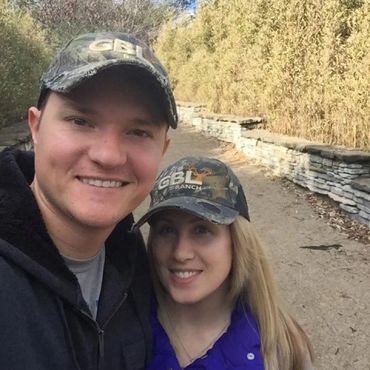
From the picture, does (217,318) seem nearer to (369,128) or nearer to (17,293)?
(17,293)

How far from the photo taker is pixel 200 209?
4.83 feet

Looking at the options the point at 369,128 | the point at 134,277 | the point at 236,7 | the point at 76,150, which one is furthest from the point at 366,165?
the point at 236,7

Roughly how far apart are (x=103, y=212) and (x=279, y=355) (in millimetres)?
832

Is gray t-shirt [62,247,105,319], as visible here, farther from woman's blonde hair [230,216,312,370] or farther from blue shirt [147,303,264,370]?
woman's blonde hair [230,216,312,370]

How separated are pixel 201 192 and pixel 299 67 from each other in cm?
729

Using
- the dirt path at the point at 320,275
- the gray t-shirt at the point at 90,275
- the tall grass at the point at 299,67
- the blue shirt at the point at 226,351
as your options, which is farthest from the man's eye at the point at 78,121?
the tall grass at the point at 299,67

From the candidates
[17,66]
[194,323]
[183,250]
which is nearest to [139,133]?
[183,250]

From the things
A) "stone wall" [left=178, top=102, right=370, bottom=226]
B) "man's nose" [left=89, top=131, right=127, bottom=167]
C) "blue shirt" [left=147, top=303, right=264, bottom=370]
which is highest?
"man's nose" [left=89, top=131, right=127, bottom=167]

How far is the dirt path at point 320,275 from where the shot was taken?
3.03 meters

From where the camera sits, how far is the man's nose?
105 centimetres

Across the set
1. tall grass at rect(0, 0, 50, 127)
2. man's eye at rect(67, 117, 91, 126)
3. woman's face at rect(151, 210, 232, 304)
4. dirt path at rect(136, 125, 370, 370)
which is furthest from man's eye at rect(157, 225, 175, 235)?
tall grass at rect(0, 0, 50, 127)

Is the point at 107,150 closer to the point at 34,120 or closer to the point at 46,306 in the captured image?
the point at 34,120

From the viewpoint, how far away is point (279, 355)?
153 cm

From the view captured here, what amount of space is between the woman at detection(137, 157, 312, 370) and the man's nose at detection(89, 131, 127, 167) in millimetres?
442
